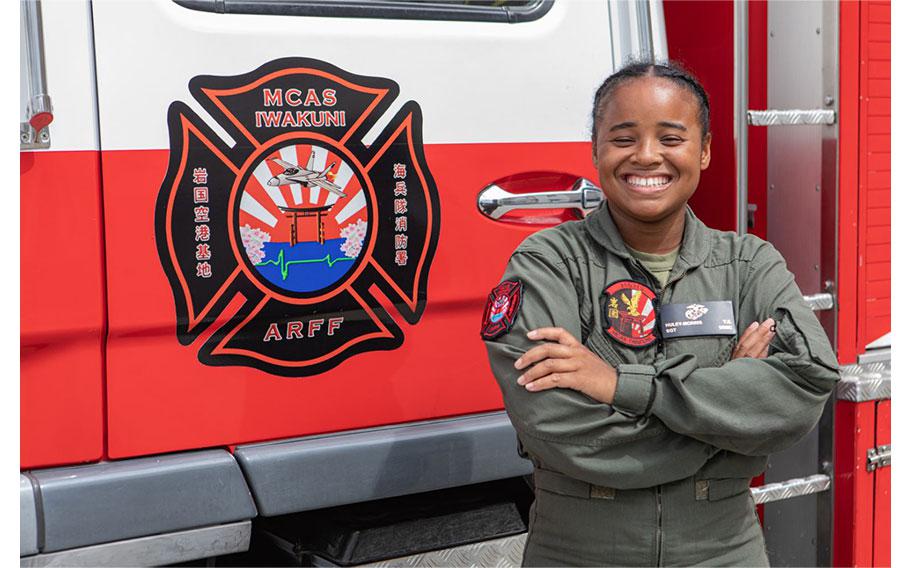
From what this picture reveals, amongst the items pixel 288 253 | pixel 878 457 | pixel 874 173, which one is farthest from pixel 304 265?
pixel 878 457

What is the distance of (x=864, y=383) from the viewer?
300 cm

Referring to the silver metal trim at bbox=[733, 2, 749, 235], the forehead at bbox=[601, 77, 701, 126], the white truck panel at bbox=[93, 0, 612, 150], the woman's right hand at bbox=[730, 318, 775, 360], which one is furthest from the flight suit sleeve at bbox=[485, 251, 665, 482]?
the silver metal trim at bbox=[733, 2, 749, 235]

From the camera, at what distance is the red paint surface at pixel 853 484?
9.91ft

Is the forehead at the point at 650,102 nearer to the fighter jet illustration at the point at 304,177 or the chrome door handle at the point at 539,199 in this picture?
the chrome door handle at the point at 539,199

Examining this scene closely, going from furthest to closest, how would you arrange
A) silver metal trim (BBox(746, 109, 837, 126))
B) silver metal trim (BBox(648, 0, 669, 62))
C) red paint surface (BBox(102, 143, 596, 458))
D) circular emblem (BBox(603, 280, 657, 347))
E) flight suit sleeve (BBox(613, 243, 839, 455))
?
silver metal trim (BBox(746, 109, 837, 126)), silver metal trim (BBox(648, 0, 669, 62)), red paint surface (BBox(102, 143, 596, 458)), circular emblem (BBox(603, 280, 657, 347)), flight suit sleeve (BBox(613, 243, 839, 455))

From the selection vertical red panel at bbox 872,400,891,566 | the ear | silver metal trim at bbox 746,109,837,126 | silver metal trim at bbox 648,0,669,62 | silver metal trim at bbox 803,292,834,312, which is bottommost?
vertical red panel at bbox 872,400,891,566

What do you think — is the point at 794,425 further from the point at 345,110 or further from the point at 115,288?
the point at 115,288

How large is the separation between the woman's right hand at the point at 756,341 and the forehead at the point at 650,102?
1.36 feet

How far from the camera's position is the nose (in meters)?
2.07

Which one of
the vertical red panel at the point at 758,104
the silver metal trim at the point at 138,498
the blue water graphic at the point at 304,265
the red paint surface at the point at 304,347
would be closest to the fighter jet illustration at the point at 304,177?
the blue water graphic at the point at 304,265

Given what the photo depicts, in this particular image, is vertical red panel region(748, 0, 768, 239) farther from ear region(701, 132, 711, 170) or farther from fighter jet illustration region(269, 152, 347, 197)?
fighter jet illustration region(269, 152, 347, 197)

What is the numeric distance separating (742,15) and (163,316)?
1734mm

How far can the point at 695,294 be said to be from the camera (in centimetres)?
210

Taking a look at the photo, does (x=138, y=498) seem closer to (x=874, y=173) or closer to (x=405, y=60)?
(x=405, y=60)
